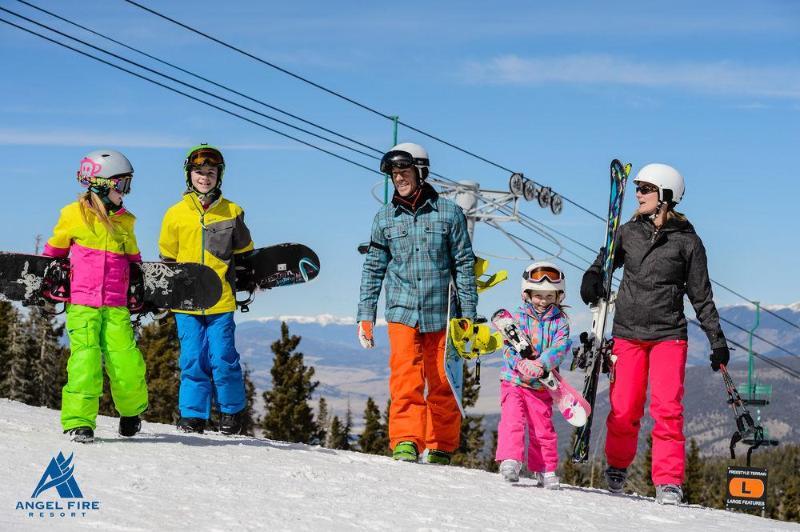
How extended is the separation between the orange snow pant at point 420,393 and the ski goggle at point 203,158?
2.06 meters

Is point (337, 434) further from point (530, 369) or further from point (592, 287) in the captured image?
point (530, 369)

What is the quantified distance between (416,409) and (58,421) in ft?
10.3

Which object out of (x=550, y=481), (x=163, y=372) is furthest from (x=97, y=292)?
(x=163, y=372)

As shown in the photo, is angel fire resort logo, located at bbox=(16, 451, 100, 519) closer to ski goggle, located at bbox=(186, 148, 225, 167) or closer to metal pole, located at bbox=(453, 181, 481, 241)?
ski goggle, located at bbox=(186, 148, 225, 167)

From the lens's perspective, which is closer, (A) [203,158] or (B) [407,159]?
(B) [407,159]

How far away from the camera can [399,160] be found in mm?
8172

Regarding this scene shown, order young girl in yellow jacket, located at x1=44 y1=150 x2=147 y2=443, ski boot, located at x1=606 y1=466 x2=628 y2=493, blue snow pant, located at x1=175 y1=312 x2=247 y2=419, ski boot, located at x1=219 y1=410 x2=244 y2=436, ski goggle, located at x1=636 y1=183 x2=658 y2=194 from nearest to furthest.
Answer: young girl in yellow jacket, located at x1=44 y1=150 x2=147 y2=443 → ski goggle, located at x1=636 y1=183 x2=658 y2=194 → ski boot, located at x1=606 y1=466 x2=628 y2=493 → blue snow pant, located at x1=175 y1=312 x2=247 y2=419 → ski boot, located at x1=219 y1=410 x2=244 y2=436

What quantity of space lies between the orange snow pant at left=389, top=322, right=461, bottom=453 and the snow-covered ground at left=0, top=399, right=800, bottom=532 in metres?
0.36

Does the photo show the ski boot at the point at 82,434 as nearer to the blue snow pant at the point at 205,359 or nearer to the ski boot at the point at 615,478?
the blue snow pant at the point at 205,359

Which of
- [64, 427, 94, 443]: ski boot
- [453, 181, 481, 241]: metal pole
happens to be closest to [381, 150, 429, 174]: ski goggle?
[64, 427, 94, 443]: ski boot

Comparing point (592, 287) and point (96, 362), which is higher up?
point (592, 287)

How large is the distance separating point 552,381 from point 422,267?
150cm

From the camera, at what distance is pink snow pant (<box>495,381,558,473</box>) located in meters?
7.26

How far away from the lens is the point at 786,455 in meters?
184
